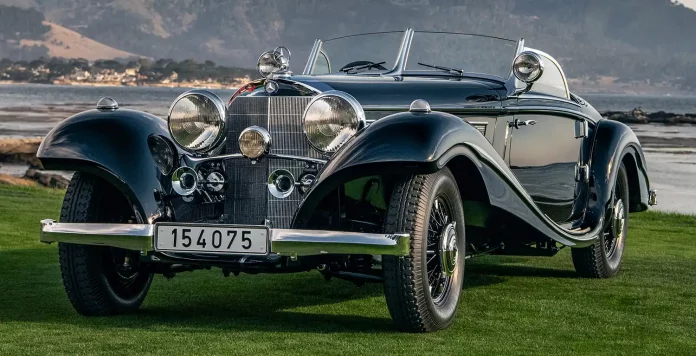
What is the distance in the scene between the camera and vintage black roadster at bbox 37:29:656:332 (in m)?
6.50

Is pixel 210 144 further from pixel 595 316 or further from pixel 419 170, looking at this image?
pixel 595 316

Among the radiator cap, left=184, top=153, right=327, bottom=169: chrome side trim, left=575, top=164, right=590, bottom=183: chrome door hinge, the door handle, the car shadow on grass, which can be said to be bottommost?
the car shadow on grass

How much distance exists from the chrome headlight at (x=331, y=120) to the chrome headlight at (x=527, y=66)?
2.02 m

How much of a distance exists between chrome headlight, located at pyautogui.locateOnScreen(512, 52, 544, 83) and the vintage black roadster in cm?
1

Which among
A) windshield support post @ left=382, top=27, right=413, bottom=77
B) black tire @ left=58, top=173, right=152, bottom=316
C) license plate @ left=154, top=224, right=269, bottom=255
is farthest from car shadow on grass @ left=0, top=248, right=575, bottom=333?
windshield support post @ left=382, top=27, right=413, bottom=77

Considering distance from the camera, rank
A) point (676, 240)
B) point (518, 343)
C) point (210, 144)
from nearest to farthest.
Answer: point (518, 343) < point (210, 144) < point (676, 240)

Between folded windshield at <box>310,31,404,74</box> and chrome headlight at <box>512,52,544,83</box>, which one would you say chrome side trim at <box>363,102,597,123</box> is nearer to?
chrome headlight at <box>512,52,544,83</box>

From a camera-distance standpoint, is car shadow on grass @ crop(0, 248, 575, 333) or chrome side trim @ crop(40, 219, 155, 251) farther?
car shadow on grass @ crop(0, 248, 575, 333)

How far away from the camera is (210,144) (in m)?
7.11

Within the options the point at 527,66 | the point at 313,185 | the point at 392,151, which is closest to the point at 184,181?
the point at 313,185

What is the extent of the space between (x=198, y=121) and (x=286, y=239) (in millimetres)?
1122

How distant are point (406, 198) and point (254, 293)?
7.34 feet

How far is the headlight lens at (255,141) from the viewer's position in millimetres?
6984

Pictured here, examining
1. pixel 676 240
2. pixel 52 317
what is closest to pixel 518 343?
pixel 52 317
